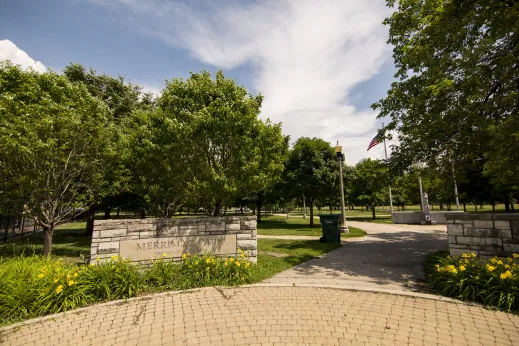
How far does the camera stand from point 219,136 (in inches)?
296

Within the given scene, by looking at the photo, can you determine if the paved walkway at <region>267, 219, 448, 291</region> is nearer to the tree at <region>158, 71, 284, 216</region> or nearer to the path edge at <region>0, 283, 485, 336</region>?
the path edge at <region>0, 283, 485, 336</region>

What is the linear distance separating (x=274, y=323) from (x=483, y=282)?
4406 millimetres

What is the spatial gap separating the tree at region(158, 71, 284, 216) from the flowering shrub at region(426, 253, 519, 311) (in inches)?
206

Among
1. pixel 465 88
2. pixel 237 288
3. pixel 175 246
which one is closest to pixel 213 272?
pixel 237 288

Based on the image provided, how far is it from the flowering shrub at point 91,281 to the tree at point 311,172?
1283cm

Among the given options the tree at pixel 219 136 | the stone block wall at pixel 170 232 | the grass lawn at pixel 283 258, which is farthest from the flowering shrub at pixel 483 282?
the tree at pixel 219 136

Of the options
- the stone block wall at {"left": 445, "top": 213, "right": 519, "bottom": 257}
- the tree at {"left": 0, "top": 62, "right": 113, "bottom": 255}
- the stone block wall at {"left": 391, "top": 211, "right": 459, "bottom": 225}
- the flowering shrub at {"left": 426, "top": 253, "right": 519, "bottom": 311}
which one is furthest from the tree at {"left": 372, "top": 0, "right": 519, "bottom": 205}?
the stone block wall at {"left": 391, "top": 211, "right": 459, "bottom": 225}

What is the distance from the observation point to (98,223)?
6.14m

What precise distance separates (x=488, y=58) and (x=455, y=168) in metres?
3.55

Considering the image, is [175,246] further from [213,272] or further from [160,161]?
[160,161]

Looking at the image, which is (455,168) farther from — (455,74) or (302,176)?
(302,176)

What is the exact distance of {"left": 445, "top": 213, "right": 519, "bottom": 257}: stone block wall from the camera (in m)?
5.91

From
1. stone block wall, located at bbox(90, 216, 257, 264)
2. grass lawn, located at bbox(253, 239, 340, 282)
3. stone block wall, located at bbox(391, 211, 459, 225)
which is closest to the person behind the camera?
stone block wall, located at bbox(90, 216, 257, 264)

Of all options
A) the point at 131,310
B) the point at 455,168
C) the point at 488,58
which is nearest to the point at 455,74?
the point at 488,58
